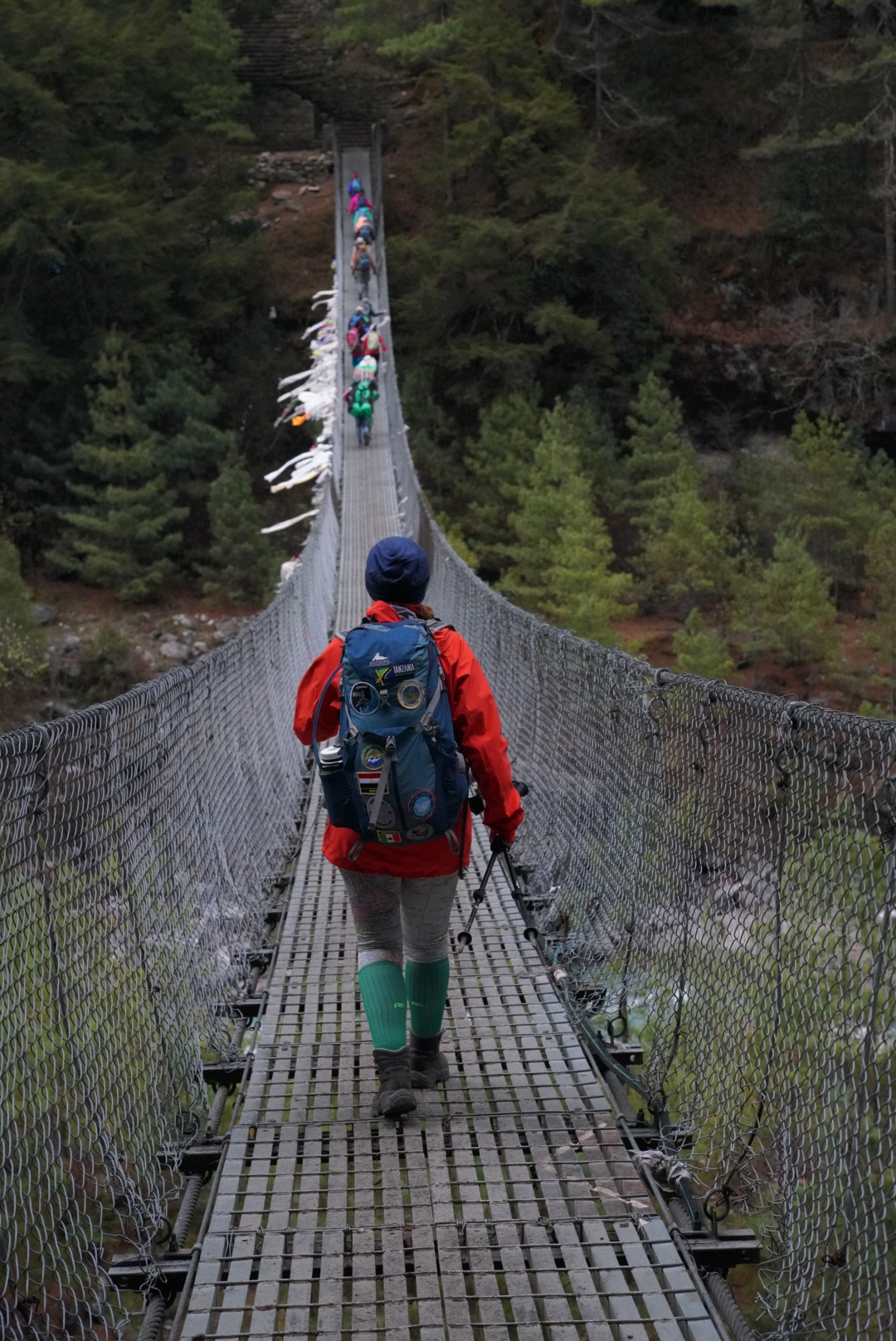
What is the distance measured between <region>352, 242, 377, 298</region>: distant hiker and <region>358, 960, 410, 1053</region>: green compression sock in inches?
709

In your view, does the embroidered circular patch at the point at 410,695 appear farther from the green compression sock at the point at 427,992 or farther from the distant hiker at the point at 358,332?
the distant hiker at the point at 358,332

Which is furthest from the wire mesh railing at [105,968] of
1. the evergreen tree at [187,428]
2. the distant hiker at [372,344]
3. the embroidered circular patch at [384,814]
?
the evergreen tree at [187,428]

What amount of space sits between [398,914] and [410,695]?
0.51 metres

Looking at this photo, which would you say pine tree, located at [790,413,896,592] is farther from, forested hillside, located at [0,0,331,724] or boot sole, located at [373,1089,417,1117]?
boot sole, located at [373,1089,417,1117]

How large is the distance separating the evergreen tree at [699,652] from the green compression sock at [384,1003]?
15.2 m

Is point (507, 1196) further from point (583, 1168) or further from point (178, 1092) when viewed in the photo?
point (178, 1092)

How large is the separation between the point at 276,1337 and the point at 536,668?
3.00 metres

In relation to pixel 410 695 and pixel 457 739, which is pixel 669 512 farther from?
pixel 410 695

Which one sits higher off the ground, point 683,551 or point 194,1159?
point 194,1159

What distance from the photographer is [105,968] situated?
8.84ft

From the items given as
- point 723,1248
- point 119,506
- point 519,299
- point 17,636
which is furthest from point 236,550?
point 723,1248

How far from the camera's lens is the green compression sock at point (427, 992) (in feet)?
9.33

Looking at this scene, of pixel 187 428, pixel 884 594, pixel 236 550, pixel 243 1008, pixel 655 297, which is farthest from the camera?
pixel 655 297

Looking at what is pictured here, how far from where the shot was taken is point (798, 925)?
223 centimetres
